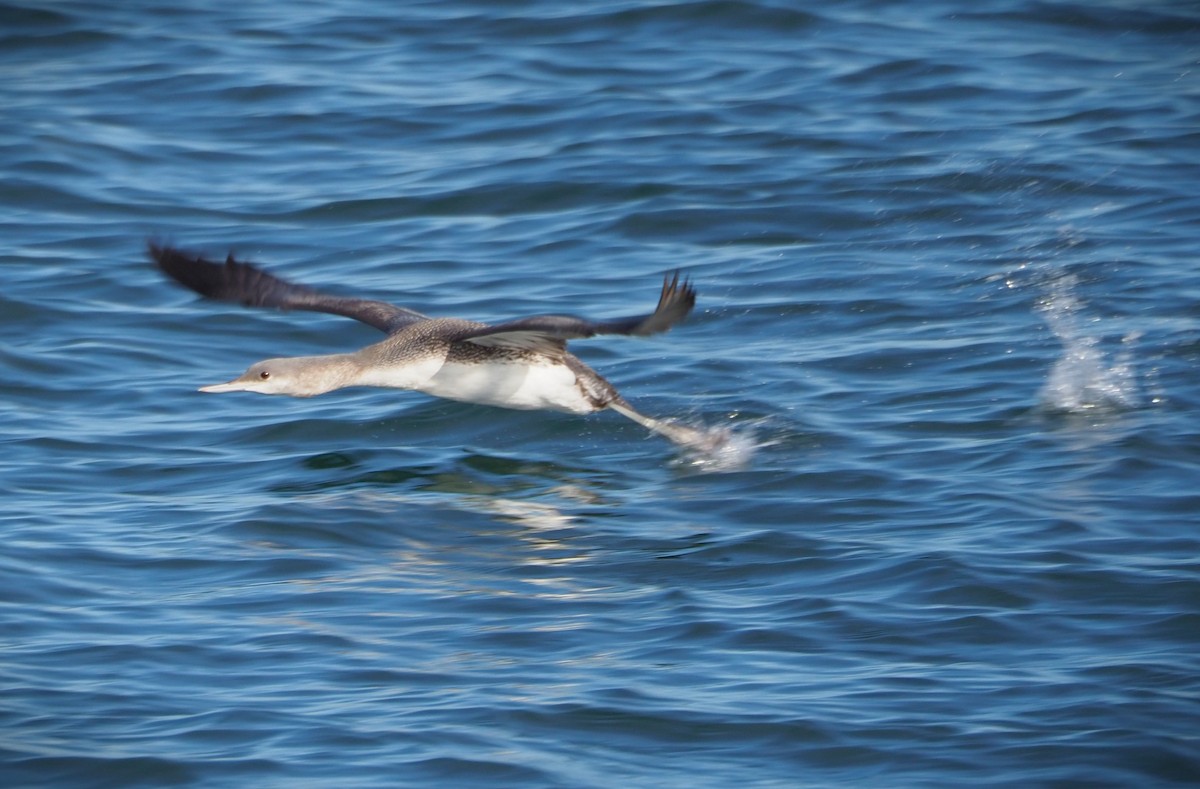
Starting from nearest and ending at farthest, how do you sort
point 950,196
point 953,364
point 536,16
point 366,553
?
point 366,553, point 953,364, point 950,196, point 536,16

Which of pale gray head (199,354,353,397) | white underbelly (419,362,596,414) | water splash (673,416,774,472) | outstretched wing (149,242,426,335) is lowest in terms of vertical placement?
water splash (673,416,774,472)

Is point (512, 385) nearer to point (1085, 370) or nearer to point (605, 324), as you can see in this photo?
point (605, 324)

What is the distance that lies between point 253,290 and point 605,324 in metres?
2.92

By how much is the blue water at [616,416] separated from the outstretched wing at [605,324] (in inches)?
32.6

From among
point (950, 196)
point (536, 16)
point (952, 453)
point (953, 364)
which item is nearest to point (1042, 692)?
point (952, 453)

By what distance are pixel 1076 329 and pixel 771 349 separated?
1828 millimetres

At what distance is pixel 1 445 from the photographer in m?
8.88

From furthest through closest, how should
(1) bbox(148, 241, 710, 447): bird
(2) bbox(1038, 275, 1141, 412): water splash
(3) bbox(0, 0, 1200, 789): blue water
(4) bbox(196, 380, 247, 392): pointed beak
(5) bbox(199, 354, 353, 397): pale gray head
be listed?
(2) bbox(1038, 275, 1141, 412): water splash < (1) bbox(148, 241, 710, 447): bird < (5) bbox(199, 354, 353, 397): pale gray head < (4) bbox(196, 380, 247, 392): pointed beak < (3) bbox(0, 0, 1200, 789): blue water

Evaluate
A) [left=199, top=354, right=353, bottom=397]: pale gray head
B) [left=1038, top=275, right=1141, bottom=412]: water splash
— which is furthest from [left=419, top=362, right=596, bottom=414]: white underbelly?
[left=1038, top=275, right=1141, bottom=412]: water splash

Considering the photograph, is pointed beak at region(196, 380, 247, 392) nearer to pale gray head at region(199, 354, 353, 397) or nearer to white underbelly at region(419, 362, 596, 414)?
pale gray head at region(199, 354, 353, 397)

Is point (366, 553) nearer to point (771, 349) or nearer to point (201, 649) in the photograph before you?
point (201, 649)

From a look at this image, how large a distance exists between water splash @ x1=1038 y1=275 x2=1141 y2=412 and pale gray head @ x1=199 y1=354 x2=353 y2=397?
3.81m

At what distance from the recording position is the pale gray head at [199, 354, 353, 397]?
8.60 metres

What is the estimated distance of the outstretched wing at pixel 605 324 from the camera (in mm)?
6965
